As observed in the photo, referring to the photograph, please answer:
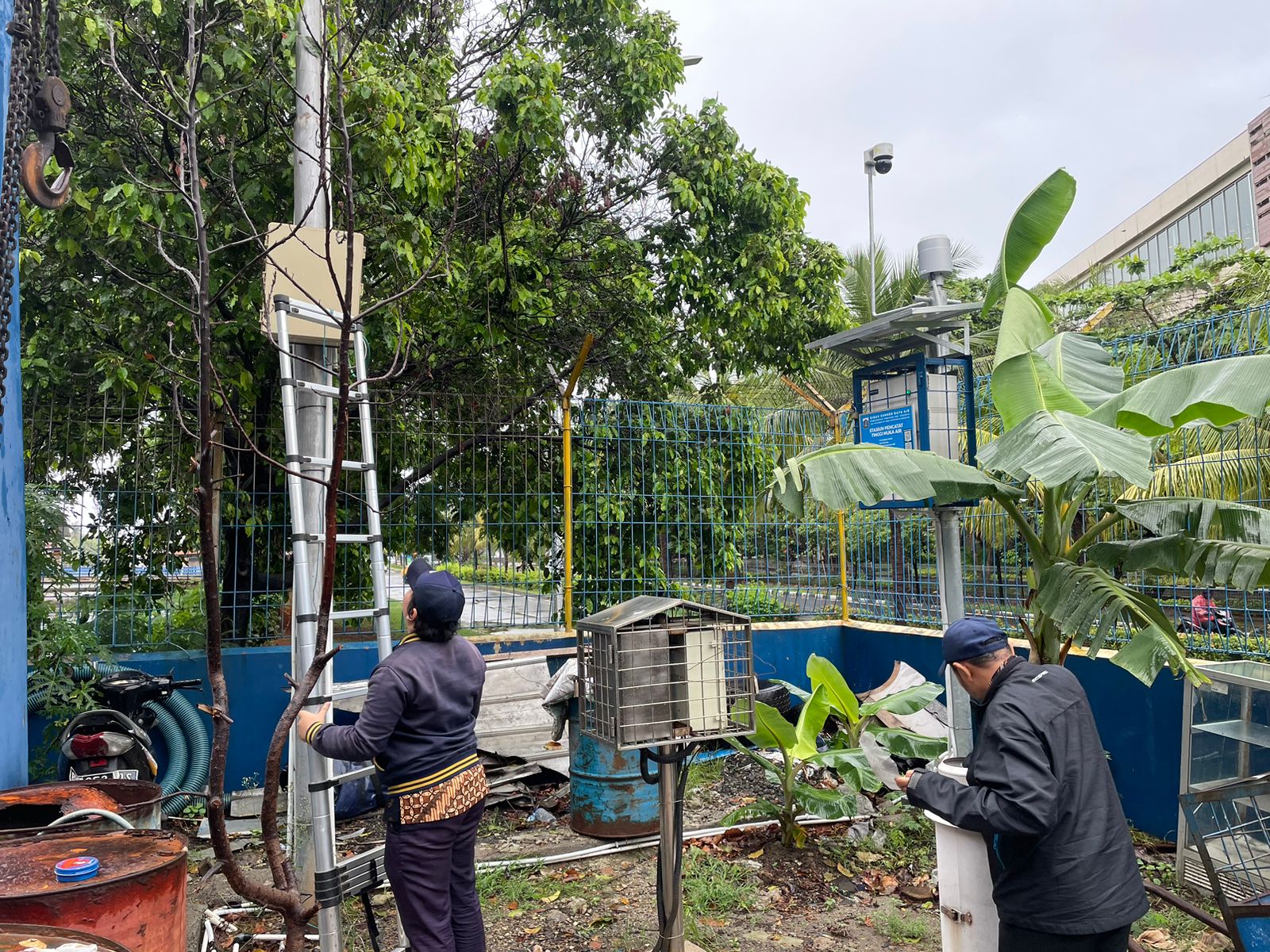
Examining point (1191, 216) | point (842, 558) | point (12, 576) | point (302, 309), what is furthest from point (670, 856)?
point (1191, 216)

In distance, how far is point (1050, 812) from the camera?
2.46 meters

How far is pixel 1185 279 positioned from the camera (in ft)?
45.5

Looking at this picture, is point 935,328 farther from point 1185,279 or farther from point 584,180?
point 1185,279

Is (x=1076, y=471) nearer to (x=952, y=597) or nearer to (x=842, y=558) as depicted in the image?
(x=952, y=597)

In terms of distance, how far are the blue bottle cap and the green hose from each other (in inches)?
120

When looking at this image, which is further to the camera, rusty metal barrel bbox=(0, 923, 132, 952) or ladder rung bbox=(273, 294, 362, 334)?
ladder rung bbox=(273, 294, 362, 334)

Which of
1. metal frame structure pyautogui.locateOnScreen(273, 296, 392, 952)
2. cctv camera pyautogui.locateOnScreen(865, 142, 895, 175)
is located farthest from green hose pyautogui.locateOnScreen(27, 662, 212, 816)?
cctv camera pyautogui.locateOnScreen(865, 142, 895, 175)

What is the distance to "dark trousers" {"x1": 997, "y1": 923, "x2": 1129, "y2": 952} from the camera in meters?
2.55

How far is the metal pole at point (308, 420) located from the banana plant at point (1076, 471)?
7.64 ft

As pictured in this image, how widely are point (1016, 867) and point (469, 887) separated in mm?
2133

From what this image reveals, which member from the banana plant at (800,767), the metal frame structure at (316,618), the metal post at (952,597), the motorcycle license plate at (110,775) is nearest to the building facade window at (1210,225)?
the metal post at (952,597)

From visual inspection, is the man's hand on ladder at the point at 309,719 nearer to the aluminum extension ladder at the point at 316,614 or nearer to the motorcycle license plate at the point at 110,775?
the aluminum extension ladder at the point at 316,614

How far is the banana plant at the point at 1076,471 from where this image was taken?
131 inches

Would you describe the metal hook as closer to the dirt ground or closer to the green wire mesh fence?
the green wire mesh fence
